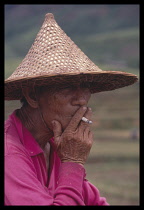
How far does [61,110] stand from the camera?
3.39 meters

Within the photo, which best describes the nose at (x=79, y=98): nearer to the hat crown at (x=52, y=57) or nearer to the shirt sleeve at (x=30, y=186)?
the hat crown at (x=52, y=57)

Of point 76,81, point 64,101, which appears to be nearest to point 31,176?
point 64,101

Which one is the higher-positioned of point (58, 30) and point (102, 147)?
point (58, 30)

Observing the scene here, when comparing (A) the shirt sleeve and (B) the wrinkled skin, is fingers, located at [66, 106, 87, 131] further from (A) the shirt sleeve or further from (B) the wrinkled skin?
(A) the shirt sleeve

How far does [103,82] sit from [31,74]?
27.6 inches

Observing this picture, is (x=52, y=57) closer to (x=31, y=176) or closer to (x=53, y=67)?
(x=53, y=67)

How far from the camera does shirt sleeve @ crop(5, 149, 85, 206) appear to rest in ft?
9.62

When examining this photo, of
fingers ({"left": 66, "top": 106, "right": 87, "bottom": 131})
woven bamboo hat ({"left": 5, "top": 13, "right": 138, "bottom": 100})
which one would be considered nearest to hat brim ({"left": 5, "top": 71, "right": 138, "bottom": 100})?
woven bamboo hat ({"left": 5, "top": 13, "right": 138, "bottom": 100})

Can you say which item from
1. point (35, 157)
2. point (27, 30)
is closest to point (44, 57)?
point (35, 157)

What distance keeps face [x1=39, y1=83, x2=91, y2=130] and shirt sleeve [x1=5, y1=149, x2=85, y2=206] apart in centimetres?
42

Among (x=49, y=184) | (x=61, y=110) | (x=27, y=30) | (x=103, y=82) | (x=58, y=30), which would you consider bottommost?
(x=49, y=184)

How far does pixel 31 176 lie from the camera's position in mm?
3072

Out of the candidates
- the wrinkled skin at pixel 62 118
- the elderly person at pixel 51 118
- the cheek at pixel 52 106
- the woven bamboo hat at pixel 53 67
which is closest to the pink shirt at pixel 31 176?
the elderly person at pixel 51 118

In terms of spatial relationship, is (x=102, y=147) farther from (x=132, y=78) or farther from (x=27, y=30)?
(x=27, y=30)
